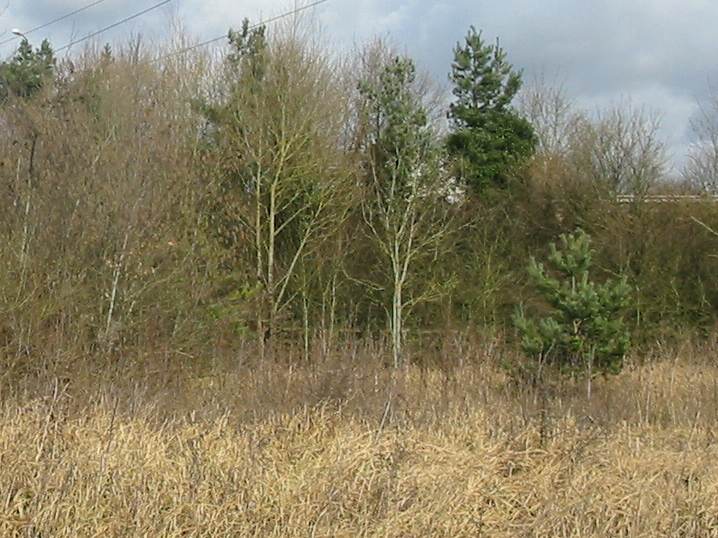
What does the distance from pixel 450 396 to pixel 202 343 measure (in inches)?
210

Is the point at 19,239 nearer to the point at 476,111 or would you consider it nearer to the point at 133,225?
the point at 133,225

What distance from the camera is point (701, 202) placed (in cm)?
2088

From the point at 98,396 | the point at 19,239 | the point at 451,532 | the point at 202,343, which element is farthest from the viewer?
the point at 202,343

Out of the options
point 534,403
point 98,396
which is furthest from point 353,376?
point 98,396

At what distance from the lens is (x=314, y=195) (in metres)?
20.6

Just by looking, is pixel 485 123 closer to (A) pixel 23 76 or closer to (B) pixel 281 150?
(B) pixel 281 150

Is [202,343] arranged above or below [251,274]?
below

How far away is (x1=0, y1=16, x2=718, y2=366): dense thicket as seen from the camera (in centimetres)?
1288

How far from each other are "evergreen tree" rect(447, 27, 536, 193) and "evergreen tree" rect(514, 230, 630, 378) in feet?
34.2

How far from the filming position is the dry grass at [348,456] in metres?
5.09

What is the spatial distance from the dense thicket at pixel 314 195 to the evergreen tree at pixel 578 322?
2472 mm

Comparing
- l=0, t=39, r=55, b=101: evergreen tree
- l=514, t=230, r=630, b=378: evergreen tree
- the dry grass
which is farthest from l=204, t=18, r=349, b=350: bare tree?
the dry grass

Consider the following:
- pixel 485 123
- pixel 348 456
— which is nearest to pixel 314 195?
pixel 485 123

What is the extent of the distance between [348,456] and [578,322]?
7.02m
